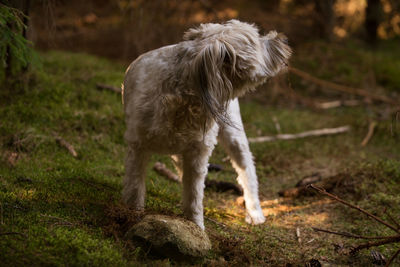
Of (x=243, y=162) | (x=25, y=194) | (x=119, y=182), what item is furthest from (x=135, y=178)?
(x=243, y=162)

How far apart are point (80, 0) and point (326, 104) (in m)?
10.2

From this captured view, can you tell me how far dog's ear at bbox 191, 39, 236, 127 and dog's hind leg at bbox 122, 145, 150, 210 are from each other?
1149 mm

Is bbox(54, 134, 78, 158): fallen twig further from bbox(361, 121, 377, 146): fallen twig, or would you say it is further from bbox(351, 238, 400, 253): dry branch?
bbox(361, 121, 377, 146): fallen twig

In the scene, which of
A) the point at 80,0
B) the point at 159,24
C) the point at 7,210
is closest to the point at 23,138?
the point at 7,210

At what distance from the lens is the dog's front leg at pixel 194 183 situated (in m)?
4.35

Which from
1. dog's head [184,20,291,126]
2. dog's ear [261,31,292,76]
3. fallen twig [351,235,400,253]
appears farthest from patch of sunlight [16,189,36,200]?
fallen twig [351,235,400,253]

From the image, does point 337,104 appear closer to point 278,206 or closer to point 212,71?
point 278,206

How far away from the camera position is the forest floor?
3690mm

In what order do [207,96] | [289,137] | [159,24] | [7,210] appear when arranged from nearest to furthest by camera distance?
[207,96]
[7,210]
[289,137]
[159,24]

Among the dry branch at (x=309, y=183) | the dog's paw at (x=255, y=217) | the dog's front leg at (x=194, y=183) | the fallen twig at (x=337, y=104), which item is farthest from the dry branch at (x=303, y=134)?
the dog's front leg at (x=194, y=183)

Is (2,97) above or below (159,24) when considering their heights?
below

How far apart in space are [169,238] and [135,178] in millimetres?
1009

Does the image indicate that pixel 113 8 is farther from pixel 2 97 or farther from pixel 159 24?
pixel 2 97

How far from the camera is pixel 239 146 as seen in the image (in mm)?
5500
